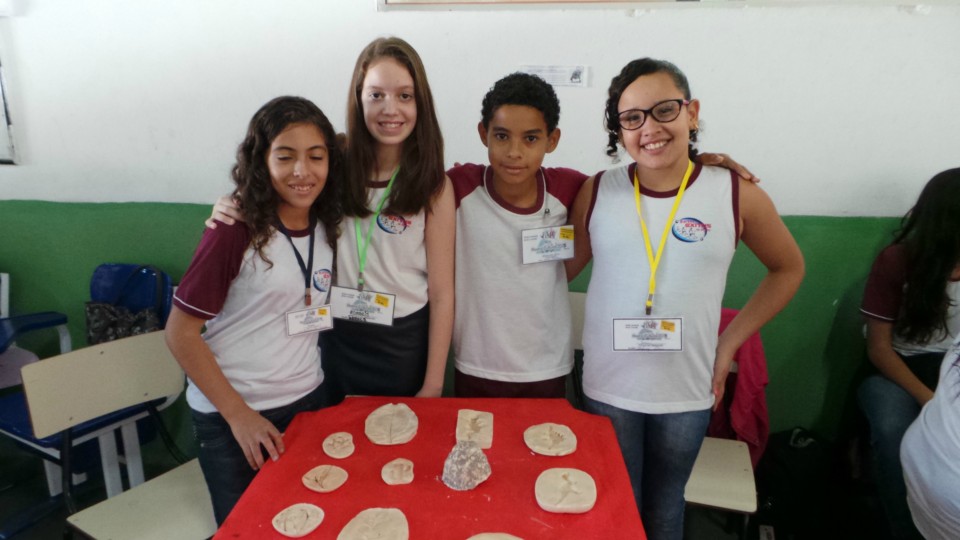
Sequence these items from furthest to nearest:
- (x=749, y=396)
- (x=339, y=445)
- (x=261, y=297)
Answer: (x=749, y=396)
(x=261, y=297)
(x=339, y=445)

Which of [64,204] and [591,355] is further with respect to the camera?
[64,204]

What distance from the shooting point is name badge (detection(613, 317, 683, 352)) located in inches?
48.7

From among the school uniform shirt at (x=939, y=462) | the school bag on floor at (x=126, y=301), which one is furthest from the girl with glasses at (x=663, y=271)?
the school bag on floor at (x=126, y=301)

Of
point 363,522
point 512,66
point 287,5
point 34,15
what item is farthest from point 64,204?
point 363,522

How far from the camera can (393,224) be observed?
1358mm

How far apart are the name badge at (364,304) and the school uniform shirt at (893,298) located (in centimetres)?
173

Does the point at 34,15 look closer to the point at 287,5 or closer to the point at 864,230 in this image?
the point at 287,5

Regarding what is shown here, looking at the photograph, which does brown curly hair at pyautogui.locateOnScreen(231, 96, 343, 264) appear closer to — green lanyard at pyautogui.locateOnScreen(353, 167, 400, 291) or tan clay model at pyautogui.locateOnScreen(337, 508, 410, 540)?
green lanyard at pyautogui.locateOnScreen(353, 167, 400, 291)

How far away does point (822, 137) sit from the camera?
197 cm

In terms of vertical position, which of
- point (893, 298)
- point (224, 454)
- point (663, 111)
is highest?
point (663, 111)

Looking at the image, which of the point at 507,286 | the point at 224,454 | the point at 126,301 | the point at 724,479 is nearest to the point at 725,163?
the point at 507,286

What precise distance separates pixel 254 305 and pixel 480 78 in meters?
1.31

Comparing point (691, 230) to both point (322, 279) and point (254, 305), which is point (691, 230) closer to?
point (322, 279)

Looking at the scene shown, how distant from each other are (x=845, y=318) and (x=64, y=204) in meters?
3.60
